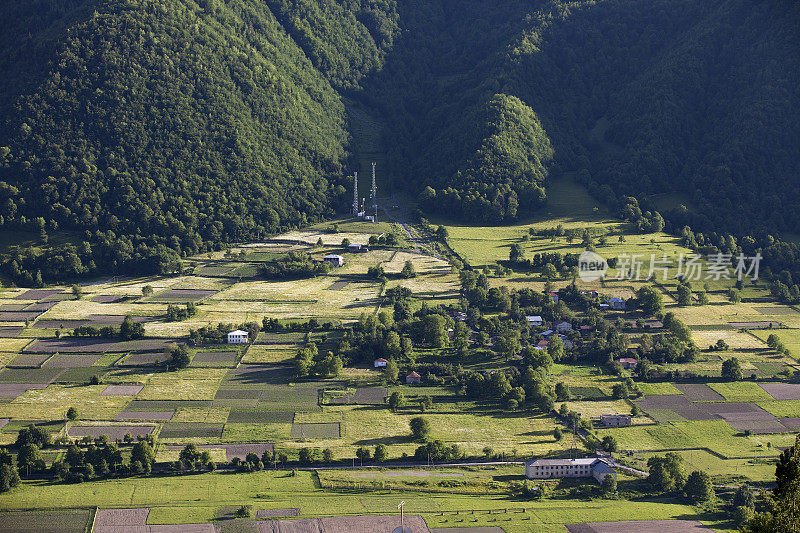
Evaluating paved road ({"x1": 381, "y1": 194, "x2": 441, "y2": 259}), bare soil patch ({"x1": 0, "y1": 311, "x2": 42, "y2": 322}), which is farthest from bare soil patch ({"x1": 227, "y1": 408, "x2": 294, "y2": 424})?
paved road ({"x1": 381, "y1": 194, "x2": 441, "y2": 259})

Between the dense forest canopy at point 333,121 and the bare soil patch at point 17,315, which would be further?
the dense forest canopy at point 333,121

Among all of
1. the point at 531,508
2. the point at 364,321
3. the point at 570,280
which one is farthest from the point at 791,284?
the point at 531,508

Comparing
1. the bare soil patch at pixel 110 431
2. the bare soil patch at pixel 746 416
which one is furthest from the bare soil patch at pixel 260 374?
the bare soil patch at pixel 746 416

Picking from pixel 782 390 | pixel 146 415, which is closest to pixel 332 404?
pixel 146 415

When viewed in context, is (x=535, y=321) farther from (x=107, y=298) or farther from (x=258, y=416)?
(x=107, y=298)

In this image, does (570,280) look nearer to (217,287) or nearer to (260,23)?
(217,287)

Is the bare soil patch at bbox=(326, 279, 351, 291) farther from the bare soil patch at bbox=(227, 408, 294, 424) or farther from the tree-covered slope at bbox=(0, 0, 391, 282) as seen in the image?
the bare soil patch at bbox=(227, 408, 294, 424)

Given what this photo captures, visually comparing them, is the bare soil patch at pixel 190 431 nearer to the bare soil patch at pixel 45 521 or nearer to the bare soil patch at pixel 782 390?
the bare soil patch at pixel 45 521
